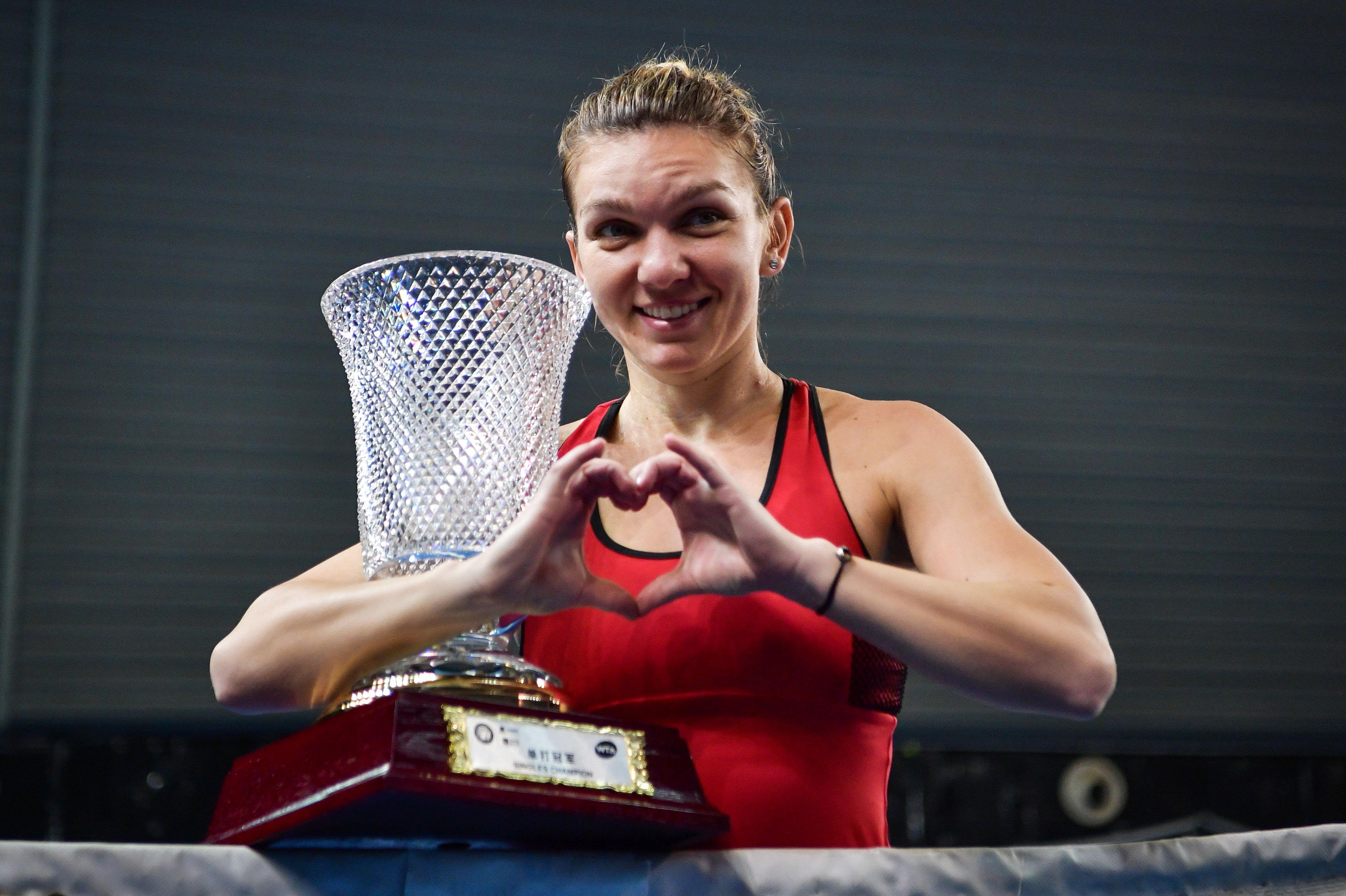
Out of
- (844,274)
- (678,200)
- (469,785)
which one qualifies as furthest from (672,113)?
(844,274)

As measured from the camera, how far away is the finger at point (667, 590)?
92 centimetres

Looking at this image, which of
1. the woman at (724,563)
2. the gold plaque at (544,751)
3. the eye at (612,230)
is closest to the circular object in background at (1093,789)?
the woman at (724,563)

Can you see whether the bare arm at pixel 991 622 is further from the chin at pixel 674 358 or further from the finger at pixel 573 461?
the chin at pixel 674 358

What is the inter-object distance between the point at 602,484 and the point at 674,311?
1.42 feet

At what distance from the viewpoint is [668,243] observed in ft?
3.99

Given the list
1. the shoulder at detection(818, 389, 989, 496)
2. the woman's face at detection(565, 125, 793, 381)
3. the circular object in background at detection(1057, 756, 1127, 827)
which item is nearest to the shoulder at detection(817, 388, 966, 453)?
the shoulder at detection(818, 389, 989, 496)

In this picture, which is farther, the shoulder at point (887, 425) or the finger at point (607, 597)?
the shoulder at point (887, 425)

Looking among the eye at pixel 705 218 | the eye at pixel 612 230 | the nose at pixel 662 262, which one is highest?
the eye at pixel 705 218

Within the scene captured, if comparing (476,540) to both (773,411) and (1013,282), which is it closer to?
(773,411)

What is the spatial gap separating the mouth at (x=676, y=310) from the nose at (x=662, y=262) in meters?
0.03

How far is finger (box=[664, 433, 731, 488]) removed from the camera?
2.82 ft

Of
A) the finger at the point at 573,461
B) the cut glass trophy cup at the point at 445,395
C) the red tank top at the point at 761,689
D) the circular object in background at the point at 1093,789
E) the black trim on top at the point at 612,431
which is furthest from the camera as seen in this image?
the circular object in background at the point at 1093,789

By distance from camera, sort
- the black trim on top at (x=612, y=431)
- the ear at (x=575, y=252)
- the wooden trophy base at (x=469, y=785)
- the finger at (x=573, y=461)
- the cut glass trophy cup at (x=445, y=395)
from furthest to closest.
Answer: the ear at (x=575, y=252) < the black trim on top at (x=612, y=431) < the cut glass trophy cup at (x=445, y=395) < the finger at (x=573, y=461) < the wooden trophy base at (x=469, y=785)

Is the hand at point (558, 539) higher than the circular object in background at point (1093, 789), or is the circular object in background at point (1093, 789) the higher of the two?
the hand at point (558, 539)
